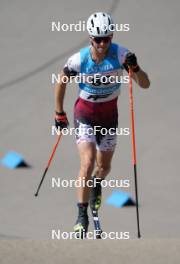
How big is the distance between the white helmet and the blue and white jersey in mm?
182

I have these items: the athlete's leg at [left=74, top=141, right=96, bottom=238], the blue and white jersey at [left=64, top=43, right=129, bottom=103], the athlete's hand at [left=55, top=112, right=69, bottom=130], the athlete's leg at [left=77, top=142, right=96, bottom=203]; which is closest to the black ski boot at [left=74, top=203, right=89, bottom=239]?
the athlete's leg at [left=74, top=141, right=96, bottom=238]

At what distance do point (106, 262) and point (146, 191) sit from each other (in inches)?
180

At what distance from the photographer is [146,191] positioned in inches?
407

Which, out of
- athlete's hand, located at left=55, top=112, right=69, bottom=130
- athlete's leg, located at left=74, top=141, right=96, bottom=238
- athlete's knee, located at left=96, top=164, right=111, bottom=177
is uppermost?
athlete's hand, located at left=55, top=112, right=69, bottom=130

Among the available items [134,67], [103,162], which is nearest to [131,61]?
[134,67]

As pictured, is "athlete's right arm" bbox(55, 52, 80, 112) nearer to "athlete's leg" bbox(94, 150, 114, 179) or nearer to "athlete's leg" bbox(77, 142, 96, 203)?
"athlete's leg" bbox(77, 142, 96, 203)

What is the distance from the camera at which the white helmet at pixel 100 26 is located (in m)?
8.02

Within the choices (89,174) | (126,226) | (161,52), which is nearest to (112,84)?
(89,174)

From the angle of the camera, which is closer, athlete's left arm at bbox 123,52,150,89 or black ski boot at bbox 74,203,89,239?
athlete's left arm at bbox 123,52,150,89

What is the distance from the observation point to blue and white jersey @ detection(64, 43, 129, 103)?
816 centimetres

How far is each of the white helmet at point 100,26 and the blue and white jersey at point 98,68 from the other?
0.18 m

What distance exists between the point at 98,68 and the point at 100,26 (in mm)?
367

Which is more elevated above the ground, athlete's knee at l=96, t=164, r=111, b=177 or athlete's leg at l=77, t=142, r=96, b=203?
athlete's knee at l=96, t=164, r=111, b=177

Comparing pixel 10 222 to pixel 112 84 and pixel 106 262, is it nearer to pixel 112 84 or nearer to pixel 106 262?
pixel 112 84
